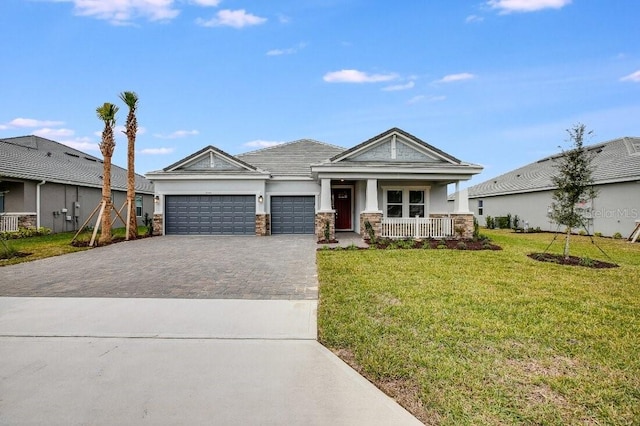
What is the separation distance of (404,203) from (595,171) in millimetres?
12239

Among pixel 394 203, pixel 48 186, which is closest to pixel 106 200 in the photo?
pixel 48 186

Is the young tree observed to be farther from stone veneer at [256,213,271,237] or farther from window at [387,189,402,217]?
stone veneer at [256,213,271,237]

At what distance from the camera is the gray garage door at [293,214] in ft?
66.6

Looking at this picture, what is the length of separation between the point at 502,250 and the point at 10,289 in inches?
574

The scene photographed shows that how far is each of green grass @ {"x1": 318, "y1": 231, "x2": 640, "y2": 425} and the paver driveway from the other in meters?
1.13

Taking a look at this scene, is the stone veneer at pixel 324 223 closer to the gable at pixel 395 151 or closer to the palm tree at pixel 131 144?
the gable at pixel 395 151

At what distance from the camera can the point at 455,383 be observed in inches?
130

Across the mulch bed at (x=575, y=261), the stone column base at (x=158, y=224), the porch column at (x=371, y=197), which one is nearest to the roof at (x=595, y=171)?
the mulch bed at (x=575, y=261)

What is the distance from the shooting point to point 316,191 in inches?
796

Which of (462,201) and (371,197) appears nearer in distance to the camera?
(371,197)

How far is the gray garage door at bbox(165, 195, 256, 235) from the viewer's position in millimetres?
19562

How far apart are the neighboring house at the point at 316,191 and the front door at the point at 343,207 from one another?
6 centimetres

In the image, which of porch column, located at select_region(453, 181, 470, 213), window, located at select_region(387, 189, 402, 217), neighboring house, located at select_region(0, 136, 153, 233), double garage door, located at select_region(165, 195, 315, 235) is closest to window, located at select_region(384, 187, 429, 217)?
window, located at select_region(387, 189, 402, 217)

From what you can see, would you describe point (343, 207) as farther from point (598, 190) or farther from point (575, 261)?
point (598, 190)
